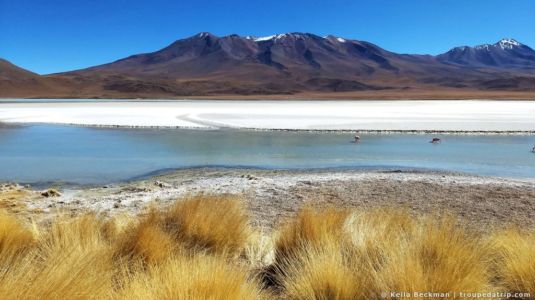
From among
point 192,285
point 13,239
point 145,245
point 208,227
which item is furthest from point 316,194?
point 192,285

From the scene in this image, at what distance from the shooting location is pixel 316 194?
26.3ft

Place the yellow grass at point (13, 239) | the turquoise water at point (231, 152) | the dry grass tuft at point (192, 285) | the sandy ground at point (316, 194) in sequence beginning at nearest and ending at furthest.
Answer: the dry grass tuft at point (192, 285), the yellow grass at point (13, 239), the sandy ground at point (316, 194), the turquoise water at point (231, 152)

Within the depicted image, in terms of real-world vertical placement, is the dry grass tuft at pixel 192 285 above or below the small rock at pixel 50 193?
above

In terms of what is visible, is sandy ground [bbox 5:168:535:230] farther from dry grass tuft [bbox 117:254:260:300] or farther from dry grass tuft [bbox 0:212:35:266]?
dry grass tuft [bbox 117:254:260:300]

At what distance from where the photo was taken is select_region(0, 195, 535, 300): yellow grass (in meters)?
2.64

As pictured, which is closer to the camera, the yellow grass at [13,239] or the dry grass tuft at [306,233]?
the yellow grass at [13,239]

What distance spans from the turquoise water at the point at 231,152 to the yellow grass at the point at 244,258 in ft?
19.4

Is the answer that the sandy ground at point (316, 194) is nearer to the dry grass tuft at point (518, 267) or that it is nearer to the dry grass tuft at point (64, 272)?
the dry grass tuft at point (518, 267)

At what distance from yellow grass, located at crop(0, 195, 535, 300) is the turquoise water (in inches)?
232

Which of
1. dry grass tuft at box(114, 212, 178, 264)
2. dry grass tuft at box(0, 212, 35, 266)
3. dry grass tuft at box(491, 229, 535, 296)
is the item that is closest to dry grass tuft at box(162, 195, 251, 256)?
dry grass tuft at box(114, 212, 178, 264)

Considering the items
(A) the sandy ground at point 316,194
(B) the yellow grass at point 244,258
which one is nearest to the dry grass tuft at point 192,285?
(B) the yellow grass at point 244,258

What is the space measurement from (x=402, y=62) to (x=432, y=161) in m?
195

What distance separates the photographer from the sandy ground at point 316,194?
6763 mm

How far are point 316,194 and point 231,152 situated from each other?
19.9 feet
